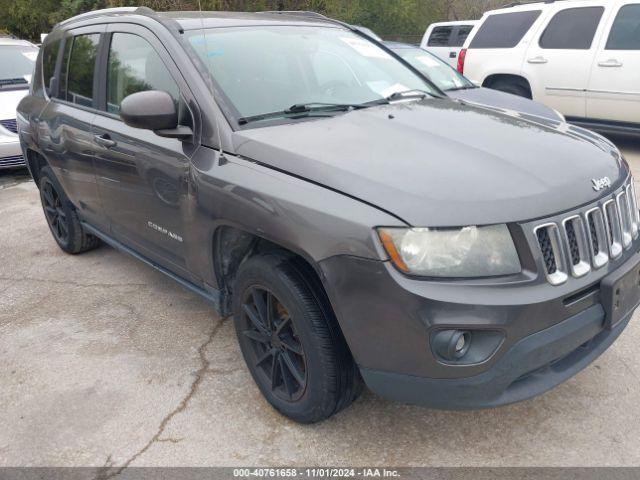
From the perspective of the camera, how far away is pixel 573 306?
2.11 metres

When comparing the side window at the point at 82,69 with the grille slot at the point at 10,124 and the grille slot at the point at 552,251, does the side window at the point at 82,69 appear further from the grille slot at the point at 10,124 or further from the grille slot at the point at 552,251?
the grille slot at the point at 10,124

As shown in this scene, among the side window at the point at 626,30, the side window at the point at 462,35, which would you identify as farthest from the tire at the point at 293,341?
the side window at the point at 462,35

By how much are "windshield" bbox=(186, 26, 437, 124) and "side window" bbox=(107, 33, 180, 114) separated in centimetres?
24

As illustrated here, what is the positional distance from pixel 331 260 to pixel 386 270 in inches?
8.7

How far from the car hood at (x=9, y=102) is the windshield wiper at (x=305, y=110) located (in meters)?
5.96

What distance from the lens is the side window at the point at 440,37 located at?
1371 centimetres

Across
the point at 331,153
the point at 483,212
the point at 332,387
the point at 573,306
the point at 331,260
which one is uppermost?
the point at 331,153

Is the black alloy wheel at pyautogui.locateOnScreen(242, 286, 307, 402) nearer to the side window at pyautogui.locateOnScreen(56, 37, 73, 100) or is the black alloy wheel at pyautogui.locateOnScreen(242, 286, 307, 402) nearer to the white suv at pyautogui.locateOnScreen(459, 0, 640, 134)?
the side window at pyautogui.locateOnScreen(56, 37, 73, 100)

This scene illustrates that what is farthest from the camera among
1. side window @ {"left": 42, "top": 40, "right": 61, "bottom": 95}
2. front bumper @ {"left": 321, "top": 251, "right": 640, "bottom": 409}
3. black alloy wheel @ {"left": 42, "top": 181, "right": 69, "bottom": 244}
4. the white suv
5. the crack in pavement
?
the white suv

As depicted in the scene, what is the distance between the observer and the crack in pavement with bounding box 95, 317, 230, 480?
2.44 m

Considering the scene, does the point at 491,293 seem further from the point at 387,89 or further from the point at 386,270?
the point at 387,89

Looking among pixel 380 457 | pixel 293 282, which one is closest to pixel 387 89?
pixel 293 282

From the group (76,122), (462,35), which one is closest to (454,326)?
(76,122)

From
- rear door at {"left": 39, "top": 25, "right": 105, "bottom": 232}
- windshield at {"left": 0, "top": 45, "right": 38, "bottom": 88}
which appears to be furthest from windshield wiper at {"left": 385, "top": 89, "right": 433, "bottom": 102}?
windshield at {"left": 0, "top": 45, "right": 38, "bottom": 88}
